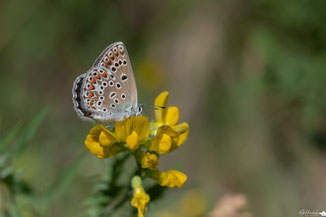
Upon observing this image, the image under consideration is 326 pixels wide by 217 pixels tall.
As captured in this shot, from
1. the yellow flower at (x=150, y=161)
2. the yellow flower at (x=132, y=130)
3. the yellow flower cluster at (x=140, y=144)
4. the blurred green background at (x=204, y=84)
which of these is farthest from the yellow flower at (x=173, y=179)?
the blurred green background at (x=204, y=84)

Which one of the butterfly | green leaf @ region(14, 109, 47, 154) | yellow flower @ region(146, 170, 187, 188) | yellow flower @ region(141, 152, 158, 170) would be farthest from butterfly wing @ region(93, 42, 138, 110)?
yellow flower @ region(146, 170, 187, 188)

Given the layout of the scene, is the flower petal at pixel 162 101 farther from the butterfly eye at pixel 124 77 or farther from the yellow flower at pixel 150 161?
the yellow flower at pixel 150 161

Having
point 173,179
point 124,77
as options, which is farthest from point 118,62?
point 173,179

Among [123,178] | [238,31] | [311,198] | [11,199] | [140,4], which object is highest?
[140,4]

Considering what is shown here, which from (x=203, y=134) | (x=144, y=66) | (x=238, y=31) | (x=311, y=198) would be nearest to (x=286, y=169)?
(x=311, y=198)

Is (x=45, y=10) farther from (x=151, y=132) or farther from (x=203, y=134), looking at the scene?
(x=151, y=132)

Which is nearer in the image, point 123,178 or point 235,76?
point 123,178

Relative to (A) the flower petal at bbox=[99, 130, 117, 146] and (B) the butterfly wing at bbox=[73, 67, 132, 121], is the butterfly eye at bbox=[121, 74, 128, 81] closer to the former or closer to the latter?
(B) the butterfly wing at bbox=[73, 67, 132, 121]
